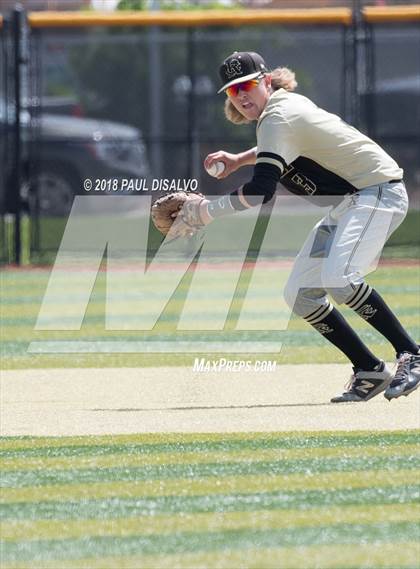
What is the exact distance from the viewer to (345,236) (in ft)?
25.4

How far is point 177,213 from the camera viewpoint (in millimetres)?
7488

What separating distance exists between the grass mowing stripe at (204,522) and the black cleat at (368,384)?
2373mm

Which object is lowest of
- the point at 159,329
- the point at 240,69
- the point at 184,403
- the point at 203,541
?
the point at 159,329

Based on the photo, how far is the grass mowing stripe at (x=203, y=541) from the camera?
4.90m

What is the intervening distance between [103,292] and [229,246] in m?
3.71

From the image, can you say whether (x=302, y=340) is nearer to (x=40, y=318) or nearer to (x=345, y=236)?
(x=40, y=318)

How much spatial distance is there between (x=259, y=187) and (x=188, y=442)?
1.42 metres

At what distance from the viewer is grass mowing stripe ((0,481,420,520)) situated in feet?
17.9

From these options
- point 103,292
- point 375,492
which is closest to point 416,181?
point 103,292

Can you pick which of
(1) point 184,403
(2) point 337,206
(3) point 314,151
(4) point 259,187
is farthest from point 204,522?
(2) point 337,206

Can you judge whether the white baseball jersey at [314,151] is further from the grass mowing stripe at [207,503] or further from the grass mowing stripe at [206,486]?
the grass mowing stripe at [207,503]

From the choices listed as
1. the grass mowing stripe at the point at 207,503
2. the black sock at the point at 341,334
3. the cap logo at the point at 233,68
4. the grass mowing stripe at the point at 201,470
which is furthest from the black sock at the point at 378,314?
the grass mowing stripe at the point at 207,503

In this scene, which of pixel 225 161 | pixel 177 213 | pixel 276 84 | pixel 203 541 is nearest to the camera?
pixel 203 541

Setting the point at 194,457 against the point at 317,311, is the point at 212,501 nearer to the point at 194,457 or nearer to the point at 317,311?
the point at 194,457
